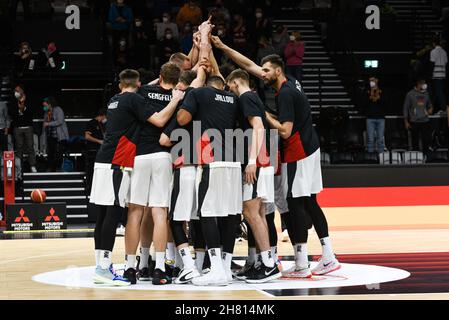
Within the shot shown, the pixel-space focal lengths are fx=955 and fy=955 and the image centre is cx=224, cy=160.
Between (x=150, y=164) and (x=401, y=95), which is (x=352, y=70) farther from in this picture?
(x=150, y=164)

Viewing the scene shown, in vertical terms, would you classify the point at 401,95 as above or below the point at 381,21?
below

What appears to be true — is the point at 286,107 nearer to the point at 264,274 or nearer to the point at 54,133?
the point at 264,274

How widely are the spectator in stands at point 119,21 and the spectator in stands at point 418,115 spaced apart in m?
6.80

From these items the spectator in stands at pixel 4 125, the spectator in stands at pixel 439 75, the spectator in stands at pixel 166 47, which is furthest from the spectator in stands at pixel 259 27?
the spectator in stands at pixel 4 125

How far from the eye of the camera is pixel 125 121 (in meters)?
9.52

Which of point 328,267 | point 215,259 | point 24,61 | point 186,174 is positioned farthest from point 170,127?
point 24,61

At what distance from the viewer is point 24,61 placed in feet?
70.8

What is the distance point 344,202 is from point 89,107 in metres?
6.72

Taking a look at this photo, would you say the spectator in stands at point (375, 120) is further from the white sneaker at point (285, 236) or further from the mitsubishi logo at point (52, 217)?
the mitsubishi logo at point (52, 217)

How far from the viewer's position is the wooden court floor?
28.6ft

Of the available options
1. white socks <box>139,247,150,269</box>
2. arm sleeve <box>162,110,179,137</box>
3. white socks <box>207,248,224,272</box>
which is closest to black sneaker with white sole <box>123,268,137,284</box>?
white socks <box>139,247,150,269</box>

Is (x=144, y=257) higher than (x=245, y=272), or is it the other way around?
(x=144, y=257)

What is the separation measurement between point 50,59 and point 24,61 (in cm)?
58
